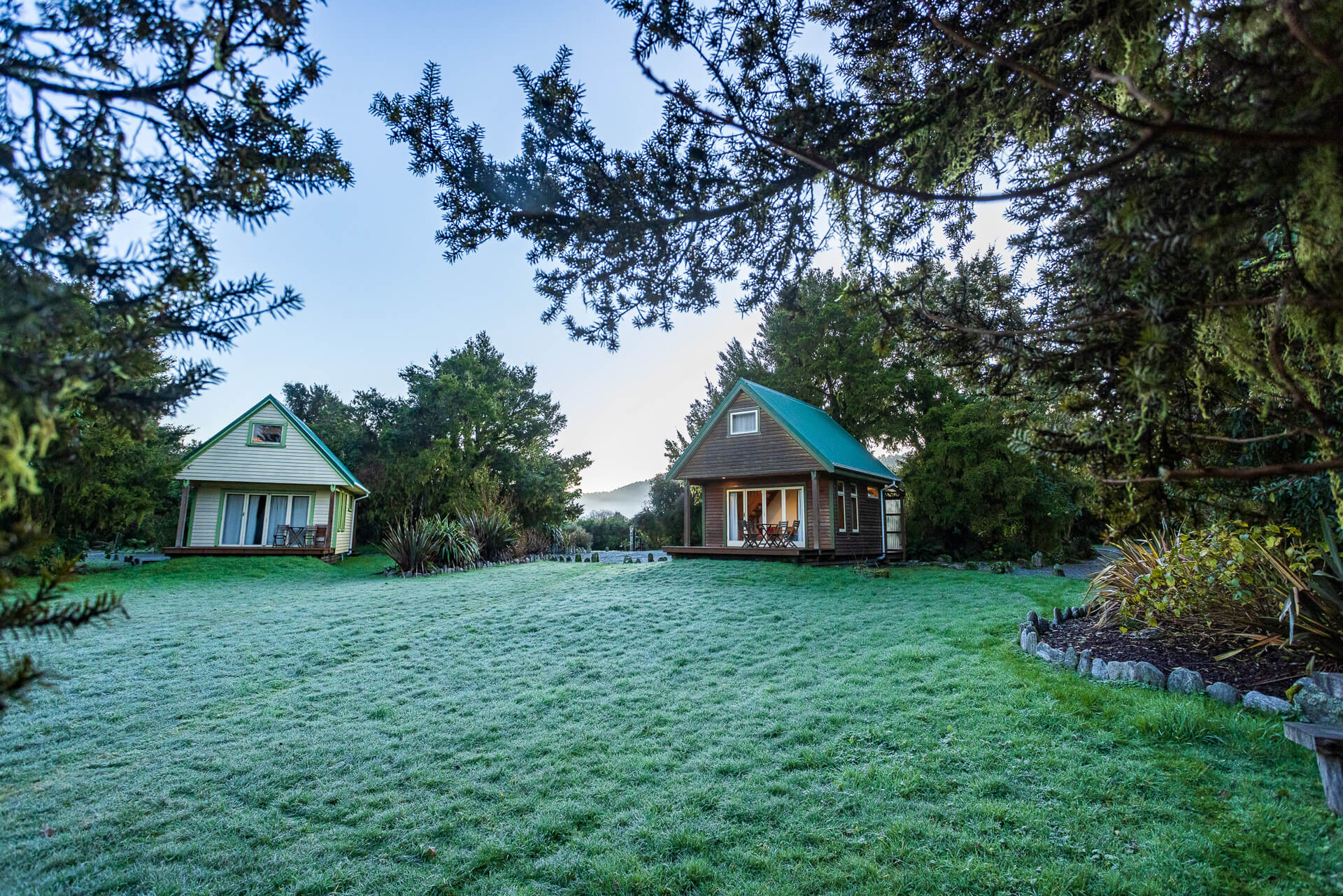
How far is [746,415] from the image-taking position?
17766 mm

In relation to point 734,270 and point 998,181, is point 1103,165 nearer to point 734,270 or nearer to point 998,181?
point 998,181

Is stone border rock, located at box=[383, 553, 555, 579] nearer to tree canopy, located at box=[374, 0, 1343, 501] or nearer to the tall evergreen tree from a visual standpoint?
tree canopy, located at box=[374, 0, 1343, 501]

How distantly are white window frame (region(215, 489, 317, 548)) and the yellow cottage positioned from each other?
0.02 metres

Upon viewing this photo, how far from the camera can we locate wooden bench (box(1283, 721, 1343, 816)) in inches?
108

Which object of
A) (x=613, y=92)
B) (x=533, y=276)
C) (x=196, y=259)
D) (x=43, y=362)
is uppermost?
Result: (x=613, y=92)

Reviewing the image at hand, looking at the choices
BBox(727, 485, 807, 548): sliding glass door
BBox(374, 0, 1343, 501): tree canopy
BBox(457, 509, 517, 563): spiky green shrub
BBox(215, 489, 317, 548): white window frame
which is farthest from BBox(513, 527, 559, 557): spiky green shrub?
BBox(374, 0, 1343, 501): tree canopy

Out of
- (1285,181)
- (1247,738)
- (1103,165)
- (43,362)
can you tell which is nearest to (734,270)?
(1103,165)

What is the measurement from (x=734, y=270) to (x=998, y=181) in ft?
4.90

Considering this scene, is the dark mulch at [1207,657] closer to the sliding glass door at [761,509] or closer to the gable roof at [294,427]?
the sliding glass door at [761,509]

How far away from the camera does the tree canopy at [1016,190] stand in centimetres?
156

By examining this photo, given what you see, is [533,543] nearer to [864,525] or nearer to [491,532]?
[491,532]

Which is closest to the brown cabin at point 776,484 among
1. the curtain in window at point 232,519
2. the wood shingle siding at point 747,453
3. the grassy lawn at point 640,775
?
the wood shingle siding at point 747,453

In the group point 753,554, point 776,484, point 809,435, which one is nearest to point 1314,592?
point 753,554

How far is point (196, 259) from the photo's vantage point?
1696 mm
